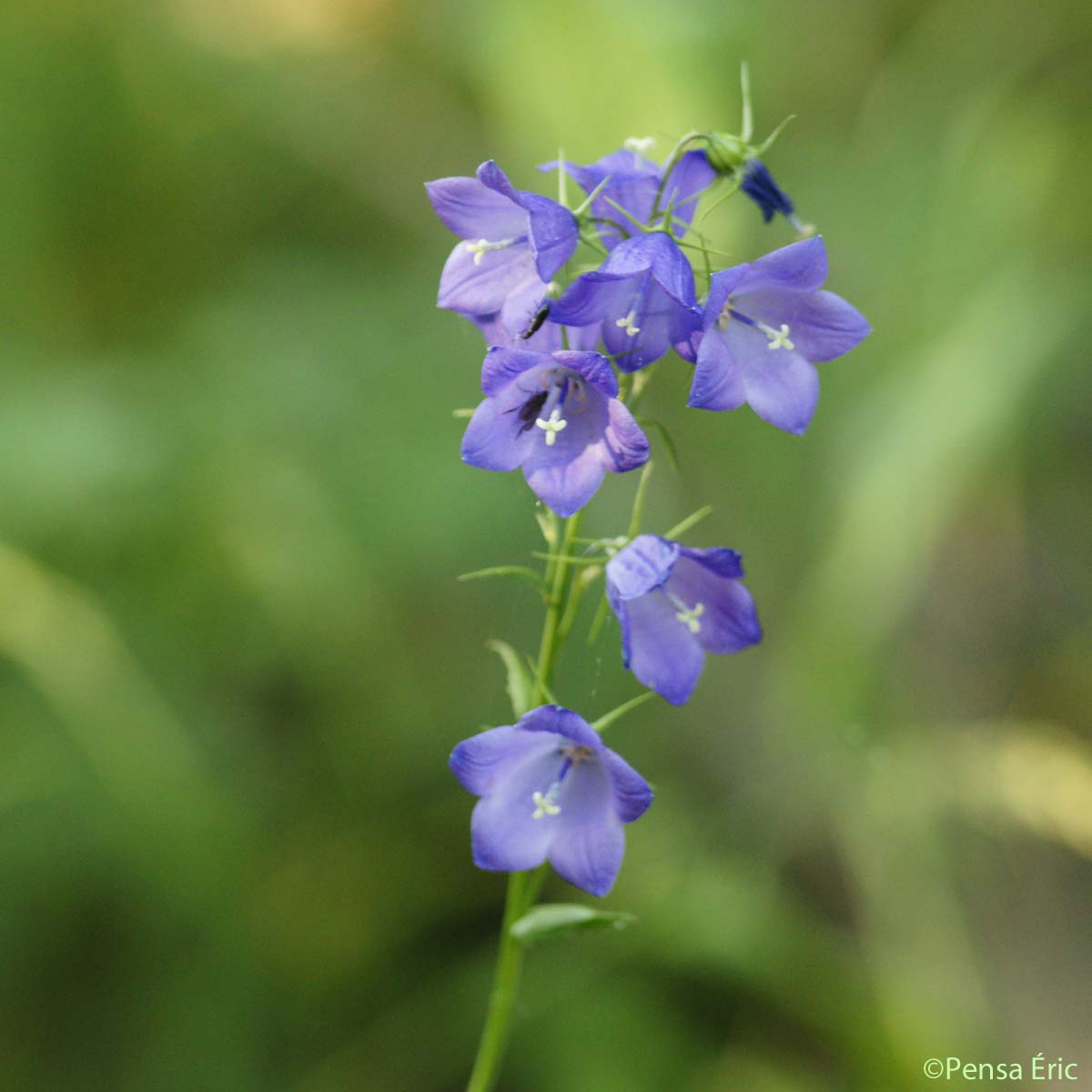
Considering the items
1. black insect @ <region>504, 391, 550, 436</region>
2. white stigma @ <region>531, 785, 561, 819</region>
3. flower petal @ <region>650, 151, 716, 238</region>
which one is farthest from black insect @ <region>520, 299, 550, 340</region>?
white stigma @ <region>531, 785, 561, 819</region>

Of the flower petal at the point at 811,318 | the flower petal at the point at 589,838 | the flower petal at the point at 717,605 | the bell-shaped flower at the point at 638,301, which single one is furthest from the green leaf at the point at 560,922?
the flower petal at the point at 811,318

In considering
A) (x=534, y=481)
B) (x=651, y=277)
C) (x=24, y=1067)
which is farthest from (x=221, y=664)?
(x=651, y=277)

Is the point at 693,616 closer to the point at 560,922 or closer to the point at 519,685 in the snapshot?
the point at 519,685

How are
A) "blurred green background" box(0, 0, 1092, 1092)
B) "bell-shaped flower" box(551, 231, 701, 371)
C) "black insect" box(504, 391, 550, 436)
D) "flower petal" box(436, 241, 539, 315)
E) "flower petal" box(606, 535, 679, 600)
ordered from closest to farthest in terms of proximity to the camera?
1. "bell-shaped flower" box(551, 231, 701, 371)
2. "flower petal" box(606, 535, 679, 600)
3. "black insect" box(504, 391, 550, 436)
4. "flower petal" box(436, 241, 539, 315)
5. "blurred green background" box(0, 0, 1092, 1092)

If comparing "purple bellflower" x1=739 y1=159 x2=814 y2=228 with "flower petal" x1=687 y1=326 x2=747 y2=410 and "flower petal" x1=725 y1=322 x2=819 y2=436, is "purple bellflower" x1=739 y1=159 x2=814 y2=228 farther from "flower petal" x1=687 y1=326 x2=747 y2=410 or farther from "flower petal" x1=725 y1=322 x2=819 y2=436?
"flower petal" x1=687 y1=326 x2=747 y2=410

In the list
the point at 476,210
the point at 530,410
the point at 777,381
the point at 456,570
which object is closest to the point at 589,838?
the point at 530,410
